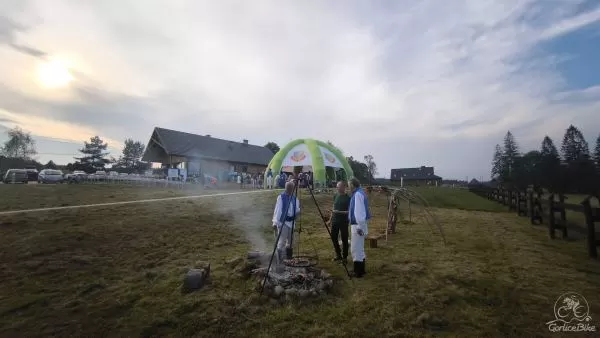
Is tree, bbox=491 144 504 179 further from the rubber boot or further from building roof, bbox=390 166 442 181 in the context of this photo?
the rubber boot

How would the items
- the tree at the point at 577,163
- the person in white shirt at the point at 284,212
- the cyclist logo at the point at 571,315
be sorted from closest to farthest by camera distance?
the cyclist logo at the point at 571,315
the person in white shirt at the point at 284,212
the tree at the point at 577,163

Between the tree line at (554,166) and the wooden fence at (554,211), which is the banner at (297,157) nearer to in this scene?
the wooden fence at (554,211)

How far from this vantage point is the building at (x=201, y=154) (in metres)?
35.6

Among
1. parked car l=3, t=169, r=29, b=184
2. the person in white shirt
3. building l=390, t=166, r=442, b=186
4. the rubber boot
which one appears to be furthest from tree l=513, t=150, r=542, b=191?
parked car l=3, t=169, r=29, b=184

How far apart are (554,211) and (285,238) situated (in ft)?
32.1

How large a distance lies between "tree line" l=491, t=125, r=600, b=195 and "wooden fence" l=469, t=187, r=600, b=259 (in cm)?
1582

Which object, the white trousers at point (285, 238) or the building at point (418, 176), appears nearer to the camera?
the white trousers at point (285, 238)

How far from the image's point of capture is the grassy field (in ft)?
16.1

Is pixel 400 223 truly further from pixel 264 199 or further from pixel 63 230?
pixel 63 230

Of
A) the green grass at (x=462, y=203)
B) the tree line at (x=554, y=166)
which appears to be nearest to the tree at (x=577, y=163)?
the tree line at (x=554, y=166)

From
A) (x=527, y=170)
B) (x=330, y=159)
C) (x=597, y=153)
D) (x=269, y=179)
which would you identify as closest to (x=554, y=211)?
(x=330, y=159)

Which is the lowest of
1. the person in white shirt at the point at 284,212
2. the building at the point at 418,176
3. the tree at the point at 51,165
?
the person in white shirt at the point at 284,212

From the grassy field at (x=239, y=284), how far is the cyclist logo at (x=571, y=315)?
0.40ft

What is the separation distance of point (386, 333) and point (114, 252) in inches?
281
